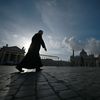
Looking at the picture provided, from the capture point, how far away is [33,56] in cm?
526

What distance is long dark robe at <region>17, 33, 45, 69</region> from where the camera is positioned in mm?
5008

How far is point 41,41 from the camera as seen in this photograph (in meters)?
5.75

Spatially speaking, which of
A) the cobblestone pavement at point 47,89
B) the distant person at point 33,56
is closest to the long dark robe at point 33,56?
the distant person at point 33,56

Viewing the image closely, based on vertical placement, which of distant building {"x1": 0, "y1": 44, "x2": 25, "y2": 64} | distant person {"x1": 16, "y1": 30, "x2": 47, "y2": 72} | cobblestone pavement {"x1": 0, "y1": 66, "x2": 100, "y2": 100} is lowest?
cobblestone pavement {"x1": 0, "y1": 66, "x2": 100, "y2": 100}

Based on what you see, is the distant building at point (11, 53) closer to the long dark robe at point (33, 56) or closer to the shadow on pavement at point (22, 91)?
the long dark robe at point (33, 56)

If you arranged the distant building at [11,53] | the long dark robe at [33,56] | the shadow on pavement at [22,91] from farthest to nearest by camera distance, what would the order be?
the distant building at [11,53] < the long dark robe at [33,56] < the shadow on pavement at [22,91]

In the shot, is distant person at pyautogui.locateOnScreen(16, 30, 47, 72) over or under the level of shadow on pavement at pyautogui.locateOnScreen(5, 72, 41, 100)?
over

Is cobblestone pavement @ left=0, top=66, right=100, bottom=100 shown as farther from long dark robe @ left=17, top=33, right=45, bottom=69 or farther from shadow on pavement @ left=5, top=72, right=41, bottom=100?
long dark robe @ left=17, top=33, right=45, bottom=69

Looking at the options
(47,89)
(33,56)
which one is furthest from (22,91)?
(33,56)

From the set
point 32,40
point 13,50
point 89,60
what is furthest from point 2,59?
point 89,60

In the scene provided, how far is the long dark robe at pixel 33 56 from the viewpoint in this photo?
5.01 meters

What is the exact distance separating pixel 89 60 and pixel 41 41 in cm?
8010

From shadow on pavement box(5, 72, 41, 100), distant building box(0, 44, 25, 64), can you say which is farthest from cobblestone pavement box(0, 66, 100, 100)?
distant building box(0, 44, 25, 64)

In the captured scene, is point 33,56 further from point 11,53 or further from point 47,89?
point 11,53
